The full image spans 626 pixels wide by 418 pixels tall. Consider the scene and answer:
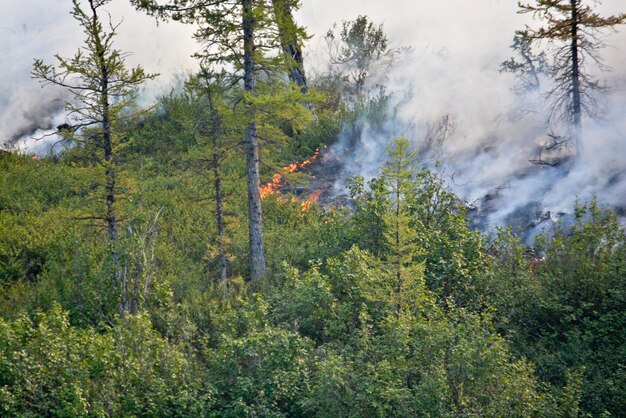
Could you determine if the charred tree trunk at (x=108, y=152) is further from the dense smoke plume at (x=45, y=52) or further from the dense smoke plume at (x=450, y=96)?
the dense smoke plume at (x=45, y=52)

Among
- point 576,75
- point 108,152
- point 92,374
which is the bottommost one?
point 92,374

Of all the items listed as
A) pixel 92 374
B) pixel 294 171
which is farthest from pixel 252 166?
pixel 294 171

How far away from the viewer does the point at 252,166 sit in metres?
13.9

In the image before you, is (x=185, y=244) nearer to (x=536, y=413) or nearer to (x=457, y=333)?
(x=457, y=333)

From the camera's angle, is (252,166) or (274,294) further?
(252,166)

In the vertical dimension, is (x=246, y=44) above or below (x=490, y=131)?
above


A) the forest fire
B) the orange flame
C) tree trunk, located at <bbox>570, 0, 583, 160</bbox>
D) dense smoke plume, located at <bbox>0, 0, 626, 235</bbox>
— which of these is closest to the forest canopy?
the forest fire

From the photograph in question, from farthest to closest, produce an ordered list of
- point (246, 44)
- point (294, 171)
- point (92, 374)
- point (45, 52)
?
point (45, 52)
point (294, 171)
point (246, 44)
point (92, 374)

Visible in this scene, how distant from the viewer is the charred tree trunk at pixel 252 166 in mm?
13703

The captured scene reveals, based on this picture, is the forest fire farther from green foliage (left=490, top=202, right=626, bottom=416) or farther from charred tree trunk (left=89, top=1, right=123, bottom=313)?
green foliage (left=490, top=202, right=626, bottom=416)

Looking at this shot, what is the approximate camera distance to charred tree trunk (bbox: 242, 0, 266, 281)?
1370 cm

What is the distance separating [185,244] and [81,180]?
15.0ft

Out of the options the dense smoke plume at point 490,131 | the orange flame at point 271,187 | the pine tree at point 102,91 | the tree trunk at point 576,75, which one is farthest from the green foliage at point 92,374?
the tree trunk at point 576,75

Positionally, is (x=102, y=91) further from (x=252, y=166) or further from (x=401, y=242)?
(x=401, y=242)
